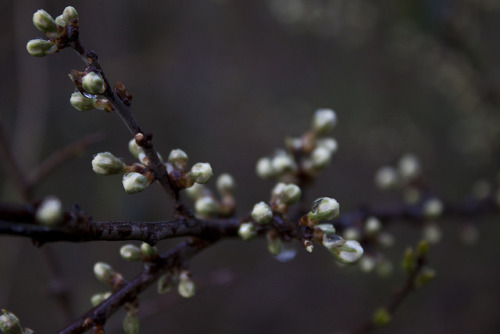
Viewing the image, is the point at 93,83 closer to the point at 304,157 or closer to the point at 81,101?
the point at 81,101

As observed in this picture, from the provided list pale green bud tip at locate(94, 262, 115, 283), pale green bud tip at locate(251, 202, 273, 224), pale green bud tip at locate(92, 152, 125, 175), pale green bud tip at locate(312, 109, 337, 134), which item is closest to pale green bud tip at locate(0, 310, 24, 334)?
pale green bud tip at locate(94, 262, 115, 283)

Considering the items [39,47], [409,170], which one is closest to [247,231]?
[39,47]

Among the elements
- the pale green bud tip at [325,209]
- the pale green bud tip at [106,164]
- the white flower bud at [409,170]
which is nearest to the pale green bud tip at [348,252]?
the pale green bud tip at [325,209]

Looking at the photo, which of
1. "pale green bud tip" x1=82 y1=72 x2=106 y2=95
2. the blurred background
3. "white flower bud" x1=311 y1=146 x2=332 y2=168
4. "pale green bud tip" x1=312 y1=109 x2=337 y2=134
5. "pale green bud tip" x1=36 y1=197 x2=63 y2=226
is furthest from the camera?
the blurred background

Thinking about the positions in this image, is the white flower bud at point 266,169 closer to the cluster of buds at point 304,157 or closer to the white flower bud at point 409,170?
the cluster of buds at point 304,157

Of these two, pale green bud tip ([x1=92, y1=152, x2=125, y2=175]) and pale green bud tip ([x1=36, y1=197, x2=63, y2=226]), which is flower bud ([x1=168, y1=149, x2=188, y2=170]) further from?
pale green bud tip ([x1=36, y1=197, x2=63, y2=226])
